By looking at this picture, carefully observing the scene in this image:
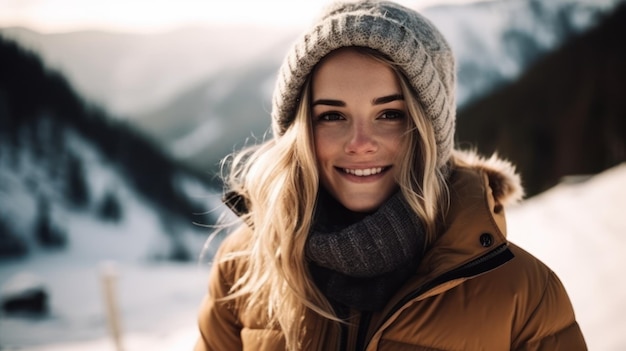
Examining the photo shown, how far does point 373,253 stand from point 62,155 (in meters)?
14.6

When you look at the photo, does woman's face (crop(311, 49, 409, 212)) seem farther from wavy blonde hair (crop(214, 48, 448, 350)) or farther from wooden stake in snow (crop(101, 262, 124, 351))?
wooden stake in snow (crop(101, 262, 124, 351))

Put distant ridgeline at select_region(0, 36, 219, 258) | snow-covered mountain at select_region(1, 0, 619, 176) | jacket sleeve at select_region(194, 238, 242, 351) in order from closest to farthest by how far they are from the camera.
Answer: jacket sleeve at select_region(194, 238, 242, 351), distant ridgeline at select_region(0, 36, 219, 258), snow-covered mountain at select_region(1, 0, 619, 176)

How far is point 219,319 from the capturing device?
5.21ft

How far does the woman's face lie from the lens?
4.34 ft

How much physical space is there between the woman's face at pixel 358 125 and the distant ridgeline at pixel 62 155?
1258 cm

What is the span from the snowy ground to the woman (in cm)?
184

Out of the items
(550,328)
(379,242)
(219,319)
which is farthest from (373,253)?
(219,319)

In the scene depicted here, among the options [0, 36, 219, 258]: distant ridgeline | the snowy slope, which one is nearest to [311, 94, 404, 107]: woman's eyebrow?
the snowy slope

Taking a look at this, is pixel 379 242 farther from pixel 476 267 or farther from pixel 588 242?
pixel 588 242

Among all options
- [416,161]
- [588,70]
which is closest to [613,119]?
[588,70]

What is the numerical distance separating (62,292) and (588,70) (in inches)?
497

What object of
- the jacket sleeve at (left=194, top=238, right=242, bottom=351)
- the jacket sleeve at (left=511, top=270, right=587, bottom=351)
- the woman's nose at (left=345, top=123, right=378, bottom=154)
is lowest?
the jacket sleeve at (left=511, top=270, right=587, bottom=351)

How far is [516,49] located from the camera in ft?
48.5

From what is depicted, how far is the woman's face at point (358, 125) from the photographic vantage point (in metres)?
1.32
